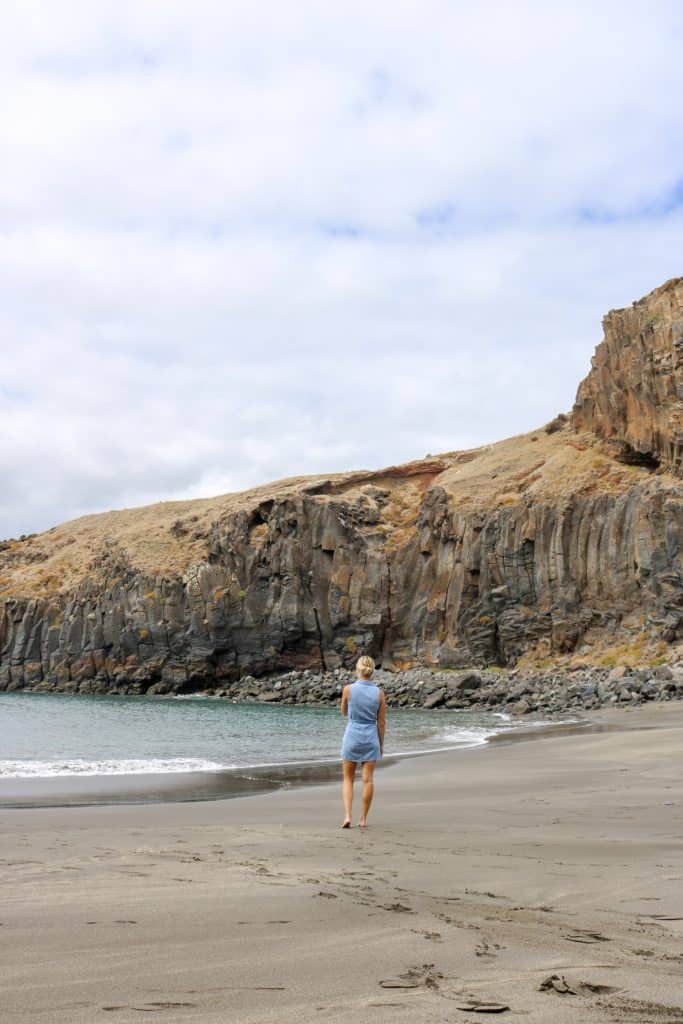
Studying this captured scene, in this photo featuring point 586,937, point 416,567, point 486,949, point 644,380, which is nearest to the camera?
point 486,949

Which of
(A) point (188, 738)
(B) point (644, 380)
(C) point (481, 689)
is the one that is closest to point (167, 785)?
(A) point (188, 738)

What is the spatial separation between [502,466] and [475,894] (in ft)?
215

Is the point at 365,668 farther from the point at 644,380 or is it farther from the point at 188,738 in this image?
the point at 644,380

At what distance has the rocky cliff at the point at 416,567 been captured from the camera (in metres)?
57.7

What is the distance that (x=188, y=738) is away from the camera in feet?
96.1

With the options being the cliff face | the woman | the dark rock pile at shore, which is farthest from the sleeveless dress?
the cliff face

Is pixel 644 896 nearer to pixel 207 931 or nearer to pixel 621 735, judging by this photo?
pixel 207 931

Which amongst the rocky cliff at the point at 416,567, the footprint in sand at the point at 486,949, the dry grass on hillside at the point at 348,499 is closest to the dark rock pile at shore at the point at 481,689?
the rocky cliff at the point at 416,567

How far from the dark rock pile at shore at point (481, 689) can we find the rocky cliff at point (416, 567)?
2804 mm

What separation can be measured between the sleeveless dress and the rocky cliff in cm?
4436

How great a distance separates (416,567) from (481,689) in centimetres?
1979

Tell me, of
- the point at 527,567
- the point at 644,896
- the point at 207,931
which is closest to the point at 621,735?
the point at 644,896

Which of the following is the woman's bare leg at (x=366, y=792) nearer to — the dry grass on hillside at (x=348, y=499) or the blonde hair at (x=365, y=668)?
the blonde hair at (x=365, y=668)

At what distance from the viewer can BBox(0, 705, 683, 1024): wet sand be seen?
3738 millimetres
